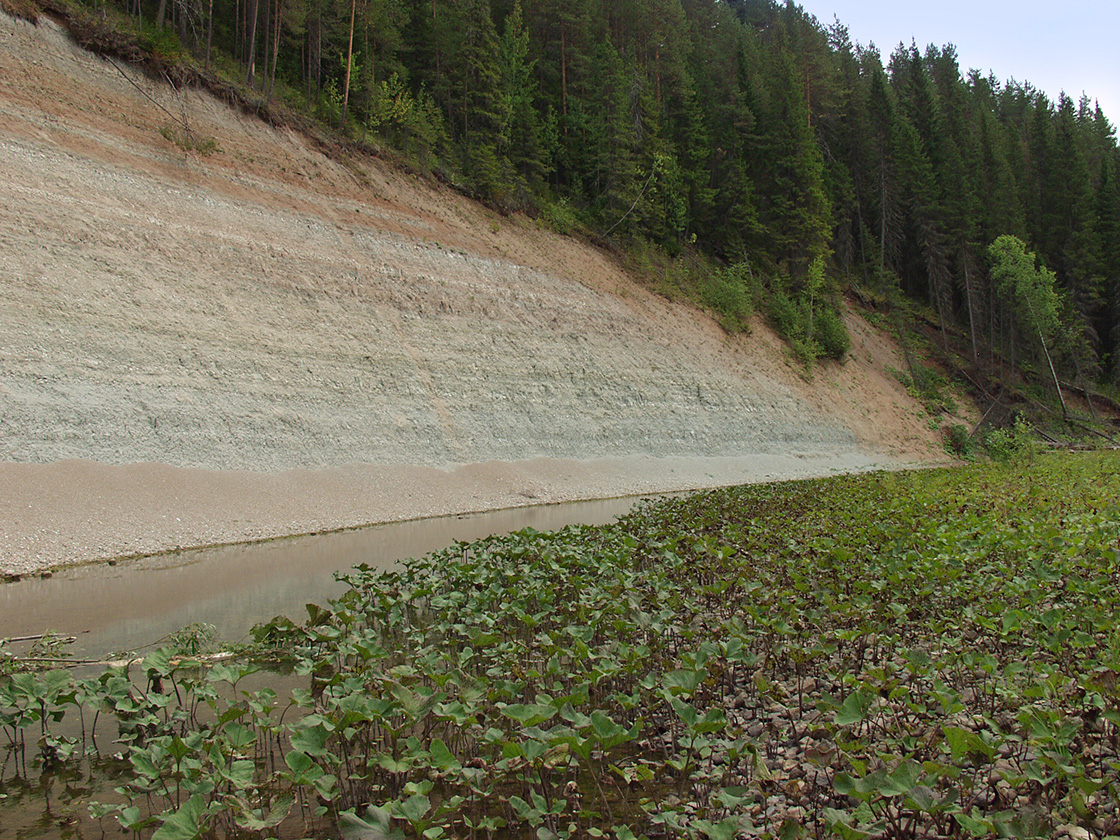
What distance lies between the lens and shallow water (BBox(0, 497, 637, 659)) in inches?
312

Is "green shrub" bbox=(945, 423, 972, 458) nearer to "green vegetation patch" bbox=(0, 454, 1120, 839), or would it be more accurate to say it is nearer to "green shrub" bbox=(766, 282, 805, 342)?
"green shrub" bbox=(766, 282, 805, 342)

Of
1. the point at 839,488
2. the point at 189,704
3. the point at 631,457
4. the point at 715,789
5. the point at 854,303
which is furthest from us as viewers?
the point at 854,303

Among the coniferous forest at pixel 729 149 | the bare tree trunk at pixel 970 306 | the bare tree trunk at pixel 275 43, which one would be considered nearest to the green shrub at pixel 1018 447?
the coniferous forest at pixel 729 149

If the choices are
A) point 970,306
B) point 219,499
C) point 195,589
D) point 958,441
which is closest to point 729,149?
point 970,306

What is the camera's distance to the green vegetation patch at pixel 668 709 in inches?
132

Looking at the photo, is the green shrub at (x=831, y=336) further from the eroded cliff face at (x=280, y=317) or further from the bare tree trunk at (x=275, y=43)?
the bare tree trunk at (x=275, y=43)

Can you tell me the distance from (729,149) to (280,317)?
116ft

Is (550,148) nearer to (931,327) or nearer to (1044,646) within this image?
(931,327)

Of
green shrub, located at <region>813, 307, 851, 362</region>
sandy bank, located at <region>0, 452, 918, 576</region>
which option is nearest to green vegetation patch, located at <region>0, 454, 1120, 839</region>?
sandy bank, located at <region>0, 452, 918, 576</region>

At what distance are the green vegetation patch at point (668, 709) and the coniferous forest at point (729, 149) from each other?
82.9 ft

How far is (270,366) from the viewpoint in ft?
63.1

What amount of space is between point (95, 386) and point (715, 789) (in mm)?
16370

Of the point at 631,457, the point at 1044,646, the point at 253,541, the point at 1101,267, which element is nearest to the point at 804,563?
the point at 1044,646

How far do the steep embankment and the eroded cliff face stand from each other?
0.07m
